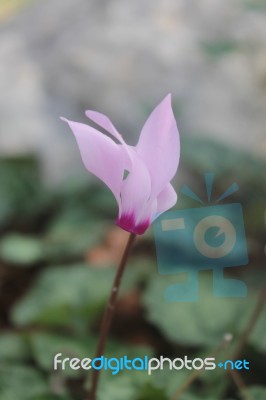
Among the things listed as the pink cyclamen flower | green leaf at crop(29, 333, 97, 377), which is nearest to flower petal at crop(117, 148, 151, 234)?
the pink cyclamen flower

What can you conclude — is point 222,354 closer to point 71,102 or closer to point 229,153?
point 229,153

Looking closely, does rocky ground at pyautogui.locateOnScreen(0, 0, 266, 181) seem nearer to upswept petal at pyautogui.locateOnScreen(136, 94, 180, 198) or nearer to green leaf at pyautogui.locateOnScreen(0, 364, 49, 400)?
green leaf at pyautogui.locateOnScreen(0, 364, 49, 400)

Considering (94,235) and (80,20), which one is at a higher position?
(80,20)

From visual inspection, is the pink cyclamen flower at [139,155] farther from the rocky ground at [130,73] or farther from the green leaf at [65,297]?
the rocky ground at [130,73]

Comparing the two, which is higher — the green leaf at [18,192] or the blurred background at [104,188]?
the blurred background at [104,188]

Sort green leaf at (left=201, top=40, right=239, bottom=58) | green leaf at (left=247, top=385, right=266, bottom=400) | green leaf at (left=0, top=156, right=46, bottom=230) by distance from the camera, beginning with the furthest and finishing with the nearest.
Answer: green leaf at (left=0, top=156, right=46, bottom=230) < green leaf at (left=201, top=40, right=239, bottom=58) < green leaf at (left=247, top=385, right=266, bottom=400)

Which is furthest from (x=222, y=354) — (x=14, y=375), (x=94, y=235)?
(x=94, y=235)

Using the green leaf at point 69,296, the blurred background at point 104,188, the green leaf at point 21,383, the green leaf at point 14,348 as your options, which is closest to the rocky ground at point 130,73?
the blurred background at point 104,188
